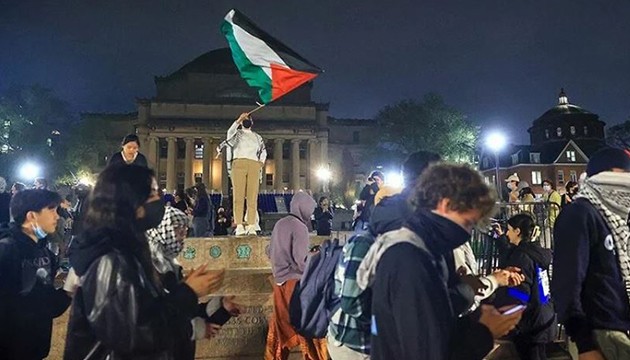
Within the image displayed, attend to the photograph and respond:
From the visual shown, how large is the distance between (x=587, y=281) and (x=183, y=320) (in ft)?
9.58

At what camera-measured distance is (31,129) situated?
46.6 m

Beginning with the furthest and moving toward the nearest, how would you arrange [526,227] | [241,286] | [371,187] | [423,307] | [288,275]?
[371,187] → [241,286] → [288,275] → [526,227] → [423,307]

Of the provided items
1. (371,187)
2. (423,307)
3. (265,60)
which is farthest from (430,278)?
(371,187)

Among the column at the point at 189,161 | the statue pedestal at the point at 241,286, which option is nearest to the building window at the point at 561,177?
the column at the point at 189,161

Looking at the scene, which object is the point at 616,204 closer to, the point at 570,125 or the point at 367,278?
the point at 367,278

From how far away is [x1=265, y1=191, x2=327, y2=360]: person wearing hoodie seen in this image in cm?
499

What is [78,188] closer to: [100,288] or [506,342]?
[100,288]

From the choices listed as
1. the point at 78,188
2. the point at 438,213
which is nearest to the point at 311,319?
the point at 438,213

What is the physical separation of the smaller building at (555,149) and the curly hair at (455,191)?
61.4 meters

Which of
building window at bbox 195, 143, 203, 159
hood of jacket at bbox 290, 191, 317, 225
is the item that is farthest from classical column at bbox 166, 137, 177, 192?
hood of jacket at bbox 290, 191, 317, 225

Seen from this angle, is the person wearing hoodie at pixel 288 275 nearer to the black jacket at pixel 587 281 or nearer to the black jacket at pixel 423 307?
the black jacket at pixel 587 281

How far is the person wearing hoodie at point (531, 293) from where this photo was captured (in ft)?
15.3

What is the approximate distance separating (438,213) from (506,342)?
4154 millimetres

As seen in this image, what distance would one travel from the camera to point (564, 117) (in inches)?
2746
